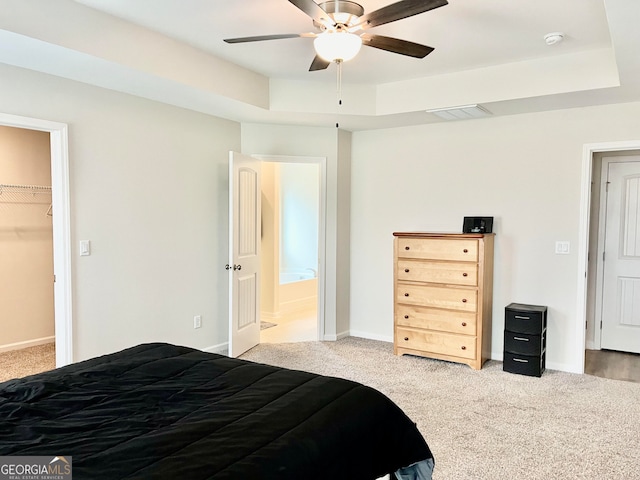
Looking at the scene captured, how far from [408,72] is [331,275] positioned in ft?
7.70

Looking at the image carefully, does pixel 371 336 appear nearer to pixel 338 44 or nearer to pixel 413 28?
pixel 413 28

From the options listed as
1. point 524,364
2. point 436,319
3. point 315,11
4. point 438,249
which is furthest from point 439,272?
A: point 315,11

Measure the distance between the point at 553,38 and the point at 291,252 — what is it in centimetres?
552

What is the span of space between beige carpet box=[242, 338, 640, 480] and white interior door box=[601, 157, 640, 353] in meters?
1.24

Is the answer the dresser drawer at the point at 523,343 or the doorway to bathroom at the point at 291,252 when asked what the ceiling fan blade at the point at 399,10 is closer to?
the doorway to bathroom at the point at 291,252

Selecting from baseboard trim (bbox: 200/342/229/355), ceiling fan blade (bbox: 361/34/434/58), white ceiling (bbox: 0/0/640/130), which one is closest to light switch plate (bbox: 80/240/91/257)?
white ceiling (bbox: 0/0/640/130)

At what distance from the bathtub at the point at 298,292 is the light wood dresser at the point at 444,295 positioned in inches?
98.7

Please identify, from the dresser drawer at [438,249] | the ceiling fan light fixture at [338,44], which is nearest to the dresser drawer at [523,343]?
the dresser drawer at [438,249]

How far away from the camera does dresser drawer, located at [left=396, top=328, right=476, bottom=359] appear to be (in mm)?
4371

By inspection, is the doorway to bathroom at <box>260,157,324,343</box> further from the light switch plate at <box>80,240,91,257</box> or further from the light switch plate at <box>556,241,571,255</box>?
the light switch plate at <box>556,241,571,255</box>

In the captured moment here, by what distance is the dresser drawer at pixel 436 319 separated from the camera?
4.35 m

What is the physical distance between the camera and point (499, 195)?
15.2 ft

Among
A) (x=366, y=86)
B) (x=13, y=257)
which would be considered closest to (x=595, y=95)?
(x=366, y=86)

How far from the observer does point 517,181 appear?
454 cm
